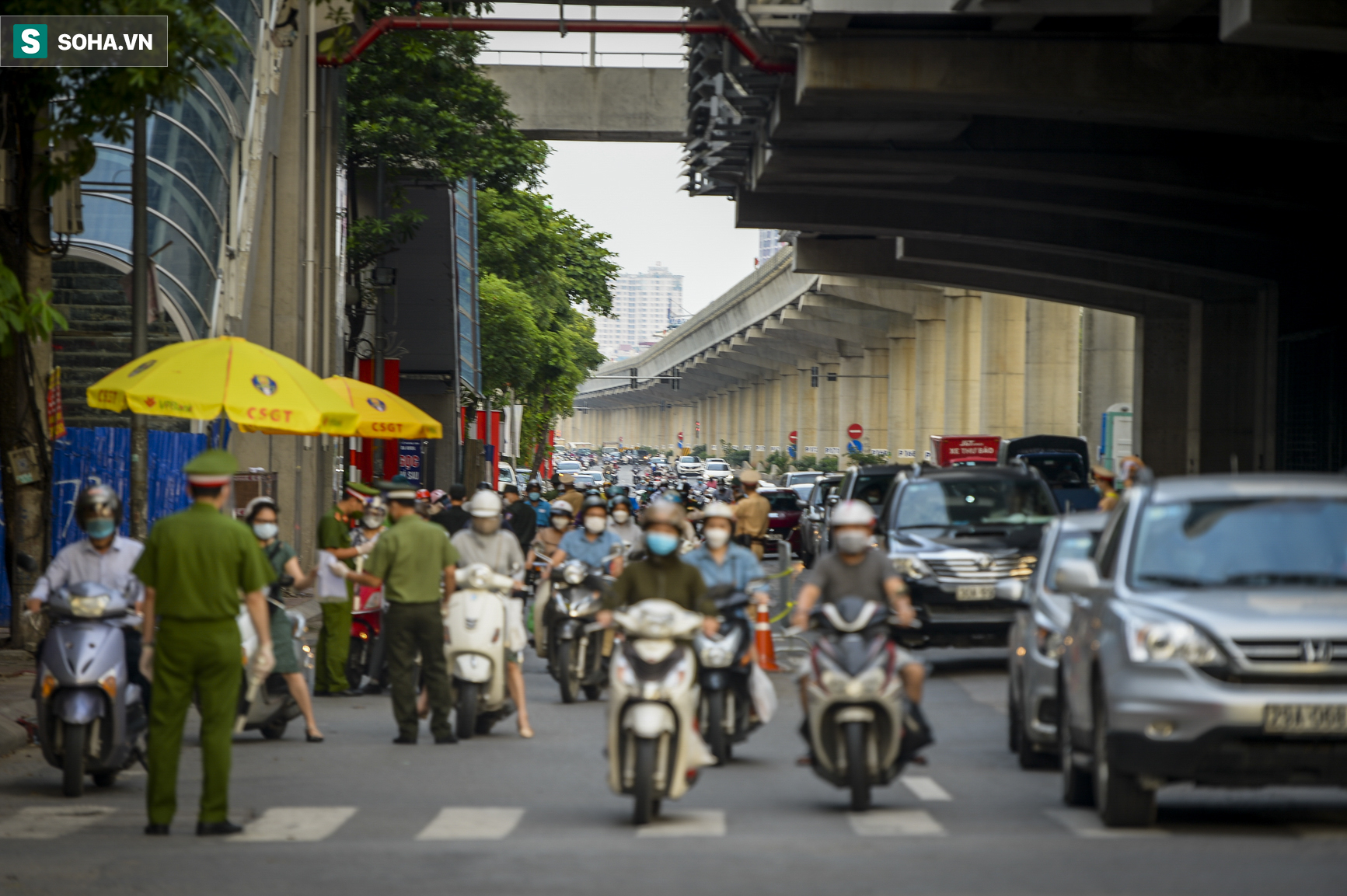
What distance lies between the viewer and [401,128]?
1645 inches

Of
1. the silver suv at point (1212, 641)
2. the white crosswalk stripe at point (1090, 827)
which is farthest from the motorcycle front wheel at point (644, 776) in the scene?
the silver suv at point (1212, 641)

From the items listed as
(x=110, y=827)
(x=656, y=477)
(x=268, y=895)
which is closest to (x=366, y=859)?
(x=268, y=895)

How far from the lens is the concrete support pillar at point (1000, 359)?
2499 inches

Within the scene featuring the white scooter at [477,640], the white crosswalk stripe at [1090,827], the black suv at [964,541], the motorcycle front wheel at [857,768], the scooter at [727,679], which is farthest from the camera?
the black suv at [964,541]

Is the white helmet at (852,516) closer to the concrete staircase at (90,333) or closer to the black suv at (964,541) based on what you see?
the black suv at (964,541)

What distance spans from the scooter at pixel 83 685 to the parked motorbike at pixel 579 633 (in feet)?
18.9

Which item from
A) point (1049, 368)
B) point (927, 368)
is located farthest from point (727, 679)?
point (927, 368)

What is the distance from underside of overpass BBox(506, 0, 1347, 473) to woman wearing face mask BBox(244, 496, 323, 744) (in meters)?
10.9

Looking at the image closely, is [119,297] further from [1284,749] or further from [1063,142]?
[1284,749]

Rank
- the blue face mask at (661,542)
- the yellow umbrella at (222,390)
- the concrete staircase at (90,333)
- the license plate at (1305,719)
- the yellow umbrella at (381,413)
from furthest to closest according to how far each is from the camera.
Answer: the concrete staircase at (90,333) < the yellow umbrella at (381,413) < the yellow umbrella at (222,390) < the blue face mask at (661,542) < the license plate at (1305,719)

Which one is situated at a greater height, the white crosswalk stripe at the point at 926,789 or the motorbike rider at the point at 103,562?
the motorbike rider at the point at 103,562

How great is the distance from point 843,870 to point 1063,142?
2515cm

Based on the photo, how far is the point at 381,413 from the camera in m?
22.0

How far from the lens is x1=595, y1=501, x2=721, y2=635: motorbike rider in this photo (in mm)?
10852
